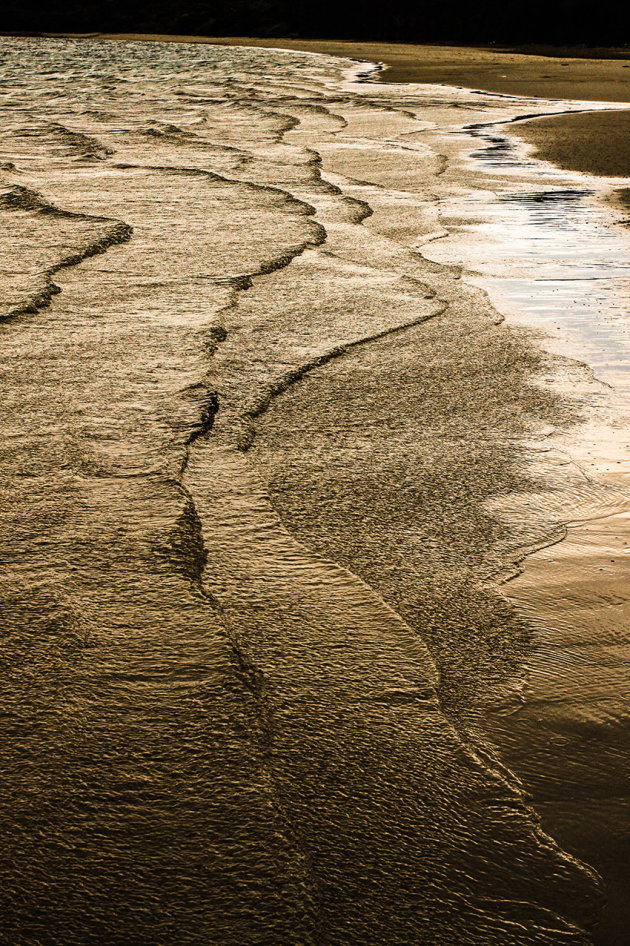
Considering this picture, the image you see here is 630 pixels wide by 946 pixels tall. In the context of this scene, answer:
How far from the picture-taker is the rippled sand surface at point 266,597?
1.15 metres

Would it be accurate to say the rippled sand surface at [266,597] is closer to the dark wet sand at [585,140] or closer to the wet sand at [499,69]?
the dark wet sand at [585,140]

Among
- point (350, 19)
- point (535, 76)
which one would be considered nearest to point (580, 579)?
point (535, 76)

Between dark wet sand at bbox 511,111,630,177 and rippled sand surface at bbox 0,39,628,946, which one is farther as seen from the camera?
dark wet sand at bbox 511,111,630,177

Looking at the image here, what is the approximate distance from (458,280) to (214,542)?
2.19 metres

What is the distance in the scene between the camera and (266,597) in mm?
1694

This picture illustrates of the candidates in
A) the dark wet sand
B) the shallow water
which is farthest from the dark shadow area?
the shallow water

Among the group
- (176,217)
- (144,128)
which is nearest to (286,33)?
(144,128)

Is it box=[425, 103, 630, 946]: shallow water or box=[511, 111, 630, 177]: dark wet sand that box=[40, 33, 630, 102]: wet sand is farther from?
box=[425, 103, 630, 946]: shallow water

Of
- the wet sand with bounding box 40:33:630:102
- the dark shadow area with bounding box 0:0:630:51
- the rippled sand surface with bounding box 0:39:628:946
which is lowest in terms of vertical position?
the rippled sand surface with bounding box 0:39:628:946

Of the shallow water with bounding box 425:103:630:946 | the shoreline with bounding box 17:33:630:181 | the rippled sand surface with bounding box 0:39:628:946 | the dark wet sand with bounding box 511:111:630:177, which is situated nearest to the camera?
the rippled sand surface with bounding box 0:39:628:946

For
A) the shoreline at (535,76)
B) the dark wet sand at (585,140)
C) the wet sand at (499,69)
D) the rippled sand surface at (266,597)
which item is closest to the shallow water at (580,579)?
the rippled sand surface at (266,597)

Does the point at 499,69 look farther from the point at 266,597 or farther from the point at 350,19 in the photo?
the point at 266,597

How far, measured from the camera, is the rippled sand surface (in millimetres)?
1148

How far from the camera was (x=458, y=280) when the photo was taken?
3760 millimetres
